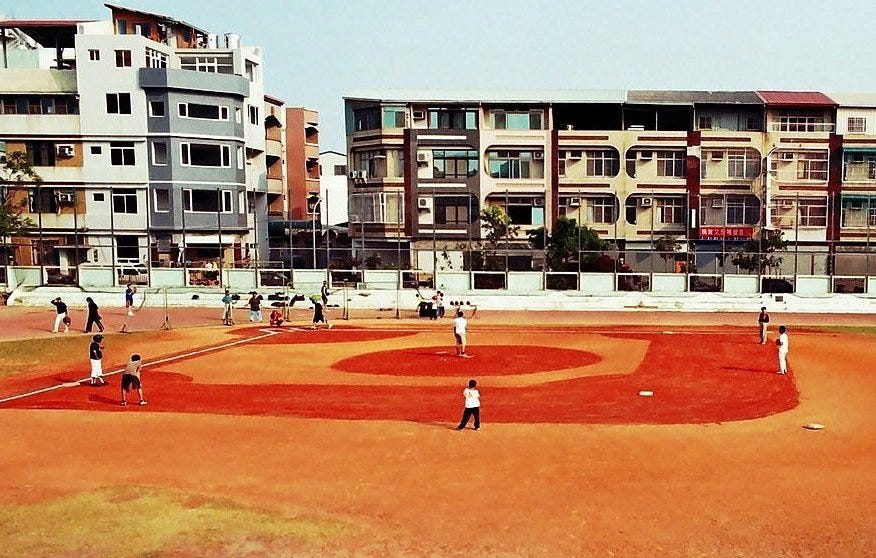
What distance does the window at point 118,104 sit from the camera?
68312 mm

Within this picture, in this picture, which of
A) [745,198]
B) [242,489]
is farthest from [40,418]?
[745,198]

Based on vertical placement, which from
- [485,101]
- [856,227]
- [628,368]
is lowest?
[628,368]

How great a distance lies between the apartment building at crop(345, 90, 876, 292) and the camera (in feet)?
228

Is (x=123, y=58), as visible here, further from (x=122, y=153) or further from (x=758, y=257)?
(x=758, y=257)

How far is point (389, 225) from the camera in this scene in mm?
70812

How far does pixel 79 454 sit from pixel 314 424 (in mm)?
6586

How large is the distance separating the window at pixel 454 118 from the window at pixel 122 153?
87.4 ft

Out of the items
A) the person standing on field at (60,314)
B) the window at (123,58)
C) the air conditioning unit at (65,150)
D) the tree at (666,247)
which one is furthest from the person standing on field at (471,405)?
the air conditioning unit at (65,150)

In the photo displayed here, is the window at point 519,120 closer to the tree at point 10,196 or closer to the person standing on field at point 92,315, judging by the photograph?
the tree at point 10,196

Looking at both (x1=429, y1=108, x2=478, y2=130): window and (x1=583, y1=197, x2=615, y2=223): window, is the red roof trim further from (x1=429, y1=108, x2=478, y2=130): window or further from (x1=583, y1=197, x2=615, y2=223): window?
(x1=429, y1=108, x2=478, y2=130): window

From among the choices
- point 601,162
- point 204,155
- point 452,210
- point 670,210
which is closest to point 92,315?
point 204,155

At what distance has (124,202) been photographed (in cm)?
6856

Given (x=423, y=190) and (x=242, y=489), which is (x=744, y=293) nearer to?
(x=423, y=190)

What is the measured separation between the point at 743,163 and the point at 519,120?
20475 millimetres
